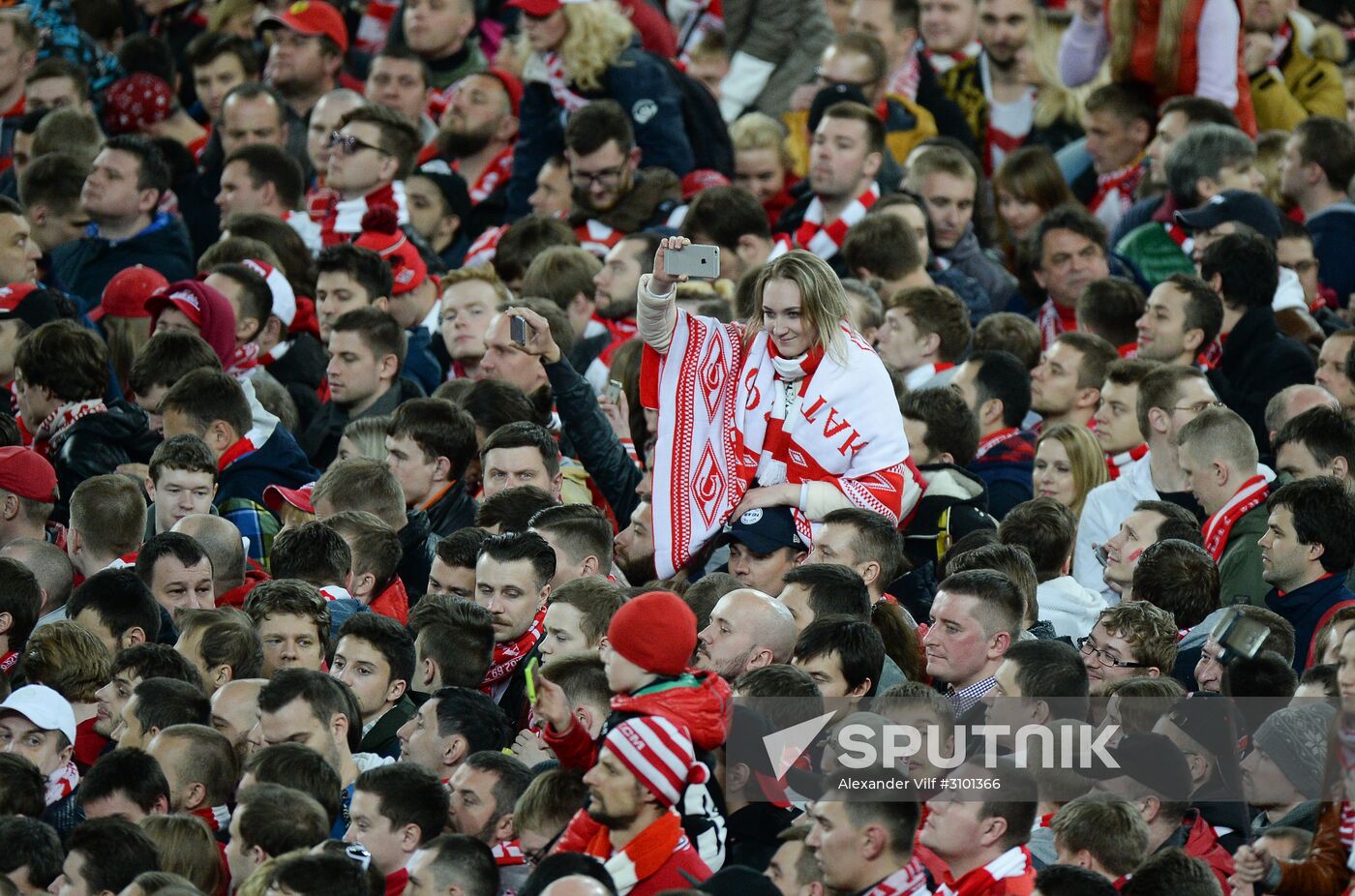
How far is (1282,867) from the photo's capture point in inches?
226

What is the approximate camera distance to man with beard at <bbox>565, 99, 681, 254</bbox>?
468 inches

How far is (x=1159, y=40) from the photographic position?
12711mm

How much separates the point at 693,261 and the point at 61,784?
265 cm

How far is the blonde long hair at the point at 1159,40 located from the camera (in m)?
12.7

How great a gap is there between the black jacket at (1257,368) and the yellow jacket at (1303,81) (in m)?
3.44

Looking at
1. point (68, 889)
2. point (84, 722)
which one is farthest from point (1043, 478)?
Result: point (68, 889)

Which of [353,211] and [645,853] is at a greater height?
[645,853]

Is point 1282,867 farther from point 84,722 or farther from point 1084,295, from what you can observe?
point 1084,295

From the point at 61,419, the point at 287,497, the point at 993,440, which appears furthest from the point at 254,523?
the point at 993,440

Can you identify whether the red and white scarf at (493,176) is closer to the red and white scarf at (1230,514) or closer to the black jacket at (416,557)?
the black jacket at (416,557)

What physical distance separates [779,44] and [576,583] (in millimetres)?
7365

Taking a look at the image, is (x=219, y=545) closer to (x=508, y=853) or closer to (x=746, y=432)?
(x=746, y=432)

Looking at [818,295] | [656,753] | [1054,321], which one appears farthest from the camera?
[1054,321]

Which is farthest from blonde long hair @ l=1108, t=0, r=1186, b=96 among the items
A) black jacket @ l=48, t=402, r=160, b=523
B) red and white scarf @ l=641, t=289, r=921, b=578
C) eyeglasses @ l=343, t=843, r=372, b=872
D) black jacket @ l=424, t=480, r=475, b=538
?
eyeglasses @ l=343, t=843, r=372, b=872
